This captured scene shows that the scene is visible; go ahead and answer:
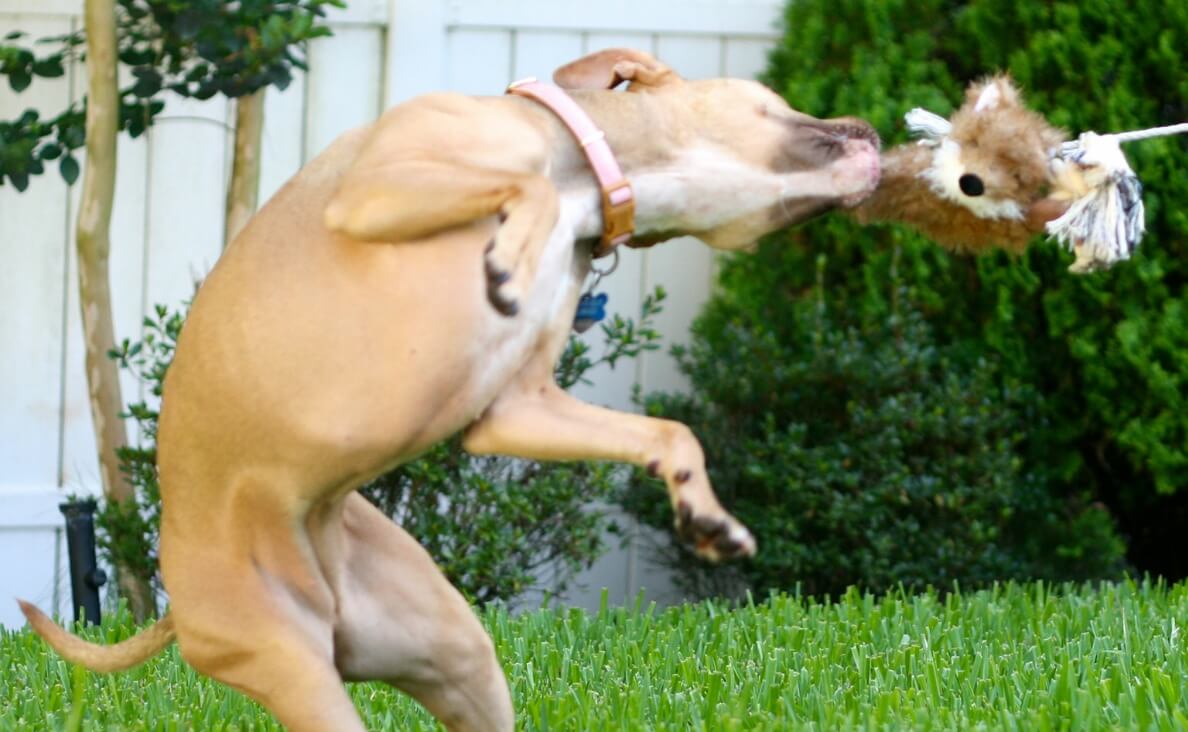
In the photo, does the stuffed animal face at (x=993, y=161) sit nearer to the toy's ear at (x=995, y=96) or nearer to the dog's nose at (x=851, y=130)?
the toy's ear at (x=995, y=96)

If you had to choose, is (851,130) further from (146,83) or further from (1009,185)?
(146,83)

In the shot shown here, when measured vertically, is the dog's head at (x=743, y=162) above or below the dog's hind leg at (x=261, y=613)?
above

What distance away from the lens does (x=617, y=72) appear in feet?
10.2

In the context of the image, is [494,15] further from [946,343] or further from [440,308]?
[440,308]

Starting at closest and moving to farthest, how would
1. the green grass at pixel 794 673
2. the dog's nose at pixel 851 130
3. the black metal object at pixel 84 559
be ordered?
the dog's nose at pixel 851 130
the green grass at pixel 794 673
the black metal object at pixel 84 559

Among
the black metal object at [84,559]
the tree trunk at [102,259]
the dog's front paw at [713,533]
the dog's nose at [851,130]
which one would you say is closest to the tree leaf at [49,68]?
the tree trunk at [102,259]

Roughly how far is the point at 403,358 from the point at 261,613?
53 cm

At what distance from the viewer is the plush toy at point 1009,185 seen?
3086 mm

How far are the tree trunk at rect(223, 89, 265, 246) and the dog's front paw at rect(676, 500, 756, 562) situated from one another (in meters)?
3.21

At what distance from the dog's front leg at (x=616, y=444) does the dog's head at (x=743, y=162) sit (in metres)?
0.41

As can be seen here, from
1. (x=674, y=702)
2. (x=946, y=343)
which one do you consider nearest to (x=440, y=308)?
(x=674, y=702)

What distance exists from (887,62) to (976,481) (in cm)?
155

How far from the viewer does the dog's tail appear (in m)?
3.17

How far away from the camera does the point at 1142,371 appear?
17.8 ft
